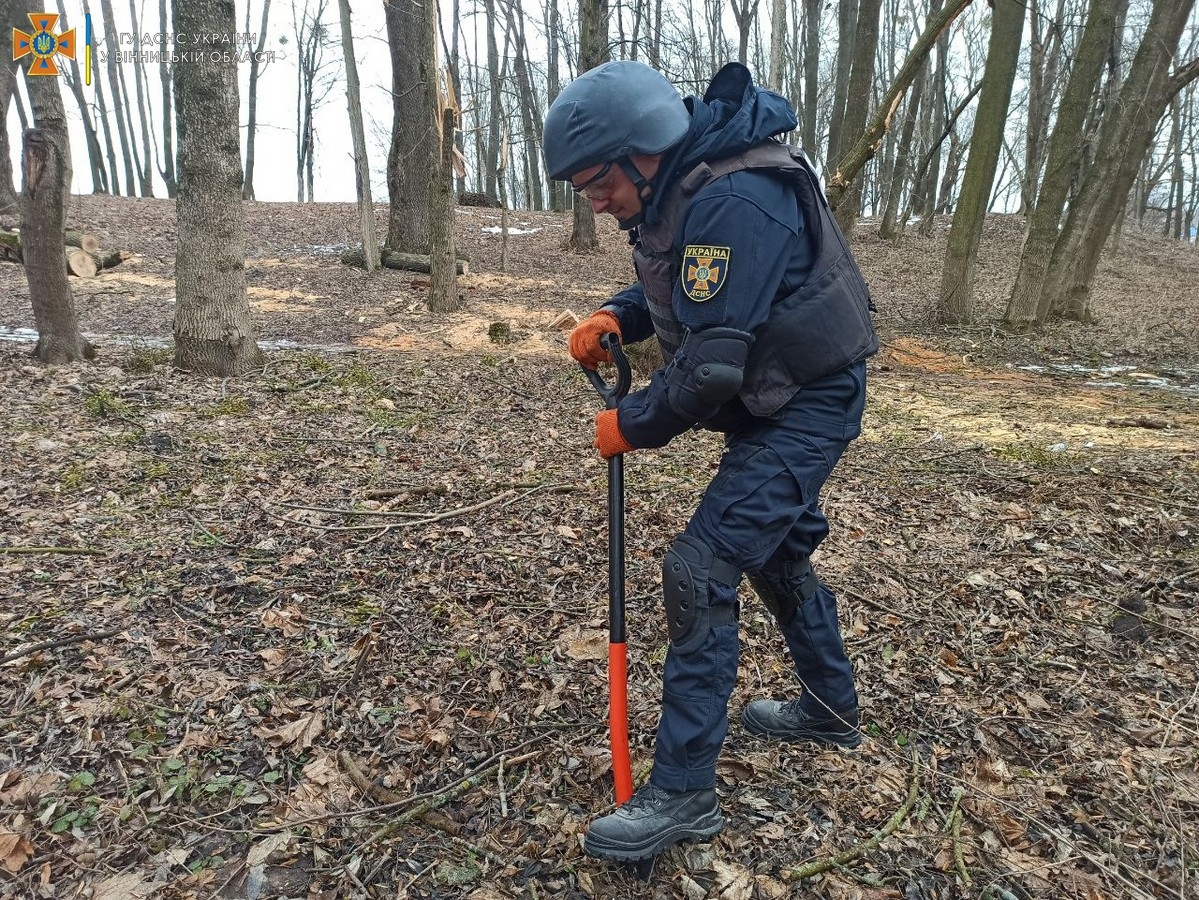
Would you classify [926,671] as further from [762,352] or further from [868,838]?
[762,352]

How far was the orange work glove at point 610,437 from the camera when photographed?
2.39 m

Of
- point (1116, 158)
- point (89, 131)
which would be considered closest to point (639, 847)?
point (1116, 158)

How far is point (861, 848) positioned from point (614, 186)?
88.8 inches

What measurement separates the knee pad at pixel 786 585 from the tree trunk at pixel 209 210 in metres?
6.18

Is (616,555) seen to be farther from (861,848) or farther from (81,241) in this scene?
(81,241)

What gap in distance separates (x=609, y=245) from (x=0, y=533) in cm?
1716

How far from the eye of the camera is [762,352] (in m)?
2.25

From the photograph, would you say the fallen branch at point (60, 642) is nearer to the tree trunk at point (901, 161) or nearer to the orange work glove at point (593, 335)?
the orange work glove at point (593, 335)

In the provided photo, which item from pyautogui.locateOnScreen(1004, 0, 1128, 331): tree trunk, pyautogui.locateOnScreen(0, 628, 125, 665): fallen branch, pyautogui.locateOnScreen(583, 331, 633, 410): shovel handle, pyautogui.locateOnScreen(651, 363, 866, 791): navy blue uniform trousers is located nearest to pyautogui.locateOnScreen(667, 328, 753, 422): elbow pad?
pyautogui.locateOnScreen(651, 363, 866, 791): navy blue uniform trousers

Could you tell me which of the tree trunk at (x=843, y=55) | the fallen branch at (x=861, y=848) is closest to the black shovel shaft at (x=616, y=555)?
the fallen branch at (x=861, y=848)

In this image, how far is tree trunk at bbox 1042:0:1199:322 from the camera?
11.3 meters

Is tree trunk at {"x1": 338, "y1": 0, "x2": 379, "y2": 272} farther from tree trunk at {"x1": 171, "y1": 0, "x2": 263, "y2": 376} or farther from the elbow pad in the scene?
the elbow pad

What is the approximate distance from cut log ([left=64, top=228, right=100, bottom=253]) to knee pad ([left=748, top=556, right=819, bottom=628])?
1504cm

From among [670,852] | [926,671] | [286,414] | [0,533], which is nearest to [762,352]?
[670,852]
